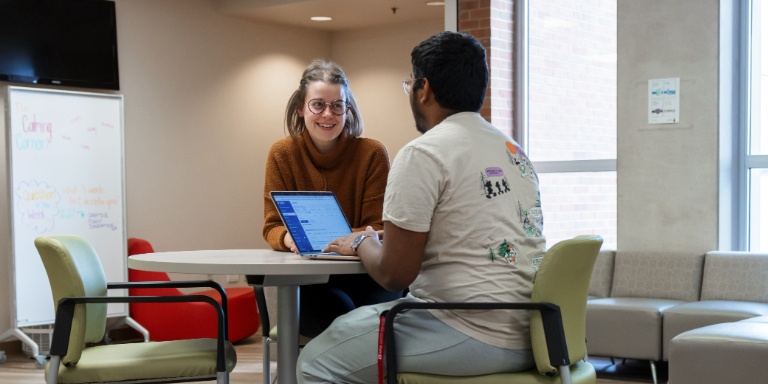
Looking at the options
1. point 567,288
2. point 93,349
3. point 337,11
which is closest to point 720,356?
point 567,288

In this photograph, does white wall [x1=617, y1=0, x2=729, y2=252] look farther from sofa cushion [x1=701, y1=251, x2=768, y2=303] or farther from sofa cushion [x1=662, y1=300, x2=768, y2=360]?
sofa cushion [x1=662, y1=300, x2=768, y2=360]

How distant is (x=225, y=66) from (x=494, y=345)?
19.2 ft

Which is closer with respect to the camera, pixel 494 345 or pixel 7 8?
pixel 494 345

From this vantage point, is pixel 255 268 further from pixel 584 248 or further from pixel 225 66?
pixel 225 66

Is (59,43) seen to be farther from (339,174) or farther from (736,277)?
(736,277)

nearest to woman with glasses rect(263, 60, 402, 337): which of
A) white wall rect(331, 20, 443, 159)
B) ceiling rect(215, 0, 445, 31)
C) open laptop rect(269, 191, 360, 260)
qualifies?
open laptop rect(269, 191, 360, 260)

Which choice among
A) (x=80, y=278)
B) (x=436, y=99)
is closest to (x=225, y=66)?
(x=80, y=278)

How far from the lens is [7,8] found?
6043mm

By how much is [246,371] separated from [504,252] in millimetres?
3577

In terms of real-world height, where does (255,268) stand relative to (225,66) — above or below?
below

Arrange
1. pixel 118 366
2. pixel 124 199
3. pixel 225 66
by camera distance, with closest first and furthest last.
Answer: pixel 118 366
pixel 124 199
pixel 225 66

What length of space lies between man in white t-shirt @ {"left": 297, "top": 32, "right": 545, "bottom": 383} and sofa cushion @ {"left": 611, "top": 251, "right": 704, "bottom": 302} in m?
3.58

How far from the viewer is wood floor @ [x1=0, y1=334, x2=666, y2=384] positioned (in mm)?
5241

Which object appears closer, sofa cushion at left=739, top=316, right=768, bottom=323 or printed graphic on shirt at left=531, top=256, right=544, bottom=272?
printed graphic on shirt at left=531, top=256, right=544, bottom=272
